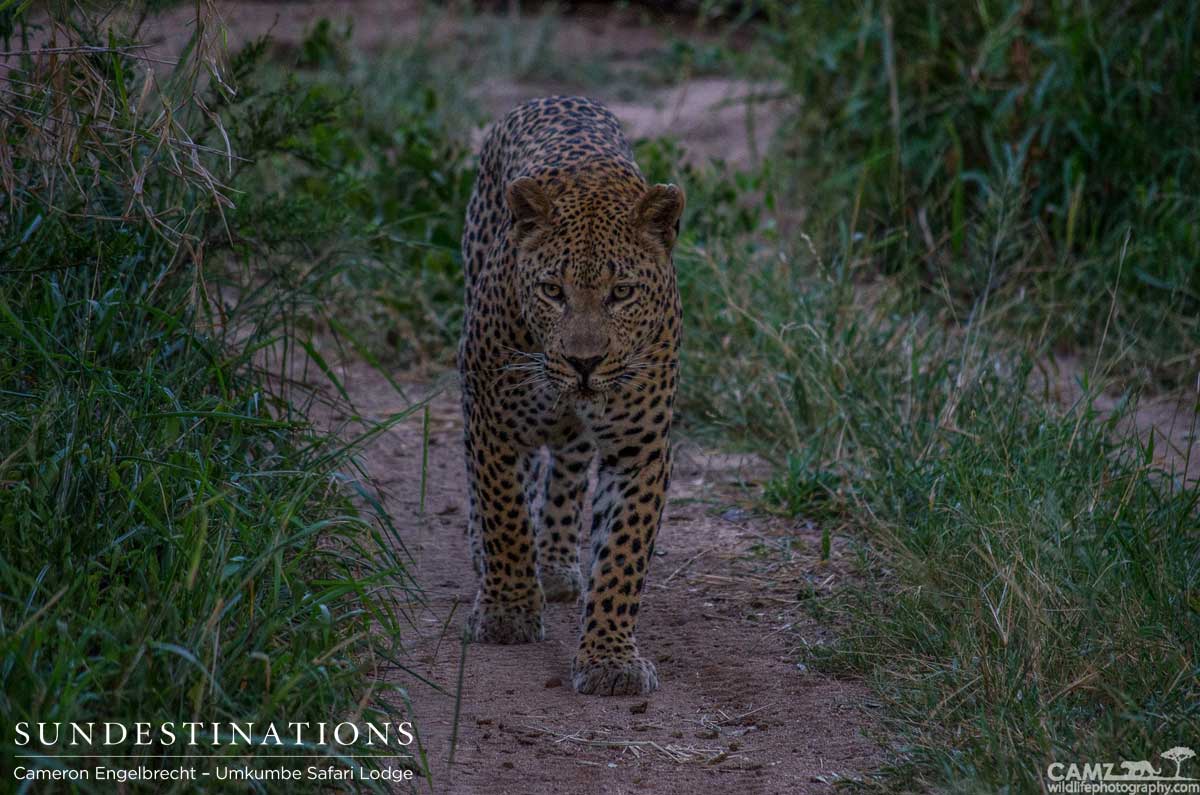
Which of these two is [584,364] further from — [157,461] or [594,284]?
[157,461]

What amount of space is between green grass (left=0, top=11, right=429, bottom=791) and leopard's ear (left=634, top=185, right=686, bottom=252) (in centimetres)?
120

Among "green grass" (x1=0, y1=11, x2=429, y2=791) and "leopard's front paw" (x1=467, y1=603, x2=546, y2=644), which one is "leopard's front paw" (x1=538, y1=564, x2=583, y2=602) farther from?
"green grass" (x1=0, y1=11, x2=429, y2=791)

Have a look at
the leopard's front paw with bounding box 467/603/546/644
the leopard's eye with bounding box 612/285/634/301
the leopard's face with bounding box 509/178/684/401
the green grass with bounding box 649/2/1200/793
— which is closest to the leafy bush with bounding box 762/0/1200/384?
the green grass with bounding box 649/2/1200/793

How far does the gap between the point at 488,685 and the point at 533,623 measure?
0.54 meters

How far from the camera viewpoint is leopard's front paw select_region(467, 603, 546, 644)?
5250mm

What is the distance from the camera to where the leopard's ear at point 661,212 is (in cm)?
484

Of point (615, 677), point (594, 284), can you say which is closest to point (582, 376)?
point (594, 284)

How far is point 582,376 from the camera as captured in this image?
4.75 metres

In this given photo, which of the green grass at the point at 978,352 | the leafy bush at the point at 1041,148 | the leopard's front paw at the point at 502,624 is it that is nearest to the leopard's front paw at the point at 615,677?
the leopard's front paw at the point at 502,624

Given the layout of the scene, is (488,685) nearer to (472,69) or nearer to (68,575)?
(68,575)

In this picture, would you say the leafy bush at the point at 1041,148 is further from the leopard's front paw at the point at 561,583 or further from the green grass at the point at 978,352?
the leopard's front paw at the point at 561,583

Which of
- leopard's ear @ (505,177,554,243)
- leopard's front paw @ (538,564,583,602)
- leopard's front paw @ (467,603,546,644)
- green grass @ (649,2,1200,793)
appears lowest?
leopard's front paw @ (538,564,583,602)

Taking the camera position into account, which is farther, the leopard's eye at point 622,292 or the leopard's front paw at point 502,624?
the leopard's front paw at point 502,624

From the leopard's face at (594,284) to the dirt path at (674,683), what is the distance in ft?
3.27
